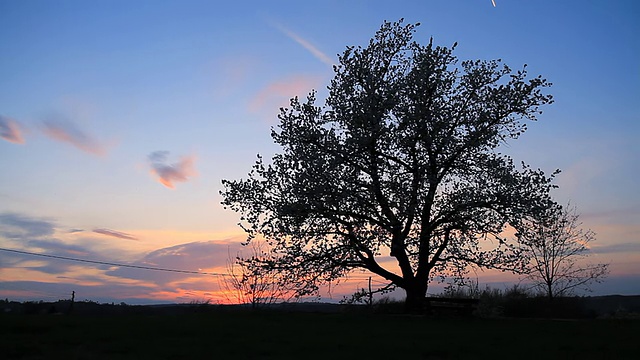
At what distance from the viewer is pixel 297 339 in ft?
52.7

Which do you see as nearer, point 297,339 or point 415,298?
point 297,339

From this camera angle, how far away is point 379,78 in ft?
92.4

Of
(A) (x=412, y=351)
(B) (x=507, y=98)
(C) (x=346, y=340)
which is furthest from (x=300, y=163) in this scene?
(A) (x=412, y=351)

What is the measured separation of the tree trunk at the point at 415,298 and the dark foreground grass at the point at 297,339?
5145 millimetres

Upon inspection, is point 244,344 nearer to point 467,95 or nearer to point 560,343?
point 560,343

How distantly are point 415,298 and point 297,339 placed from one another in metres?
12.4

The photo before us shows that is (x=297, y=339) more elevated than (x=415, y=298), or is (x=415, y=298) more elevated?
(x=415, y=298)

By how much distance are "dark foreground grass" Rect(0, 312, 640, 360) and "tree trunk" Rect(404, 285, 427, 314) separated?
16.9 ft

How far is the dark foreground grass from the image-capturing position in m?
13.3

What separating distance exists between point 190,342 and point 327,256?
511 inches

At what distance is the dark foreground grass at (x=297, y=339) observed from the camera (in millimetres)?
13328

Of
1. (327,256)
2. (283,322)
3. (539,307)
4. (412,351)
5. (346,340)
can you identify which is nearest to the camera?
(412,351)

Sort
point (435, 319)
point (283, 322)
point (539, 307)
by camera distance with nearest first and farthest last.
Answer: point (283, 322) → point (435, 319) → point (539, 307)

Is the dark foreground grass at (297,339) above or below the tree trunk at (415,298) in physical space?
below
